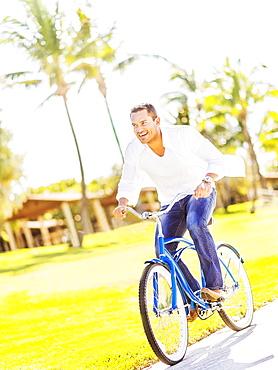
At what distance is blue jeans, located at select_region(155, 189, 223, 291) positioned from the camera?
5059mm

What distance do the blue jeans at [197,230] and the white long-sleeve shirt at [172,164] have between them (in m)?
0.12

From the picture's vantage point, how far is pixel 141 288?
4.53 meters

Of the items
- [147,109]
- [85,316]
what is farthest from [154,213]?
[85,316]

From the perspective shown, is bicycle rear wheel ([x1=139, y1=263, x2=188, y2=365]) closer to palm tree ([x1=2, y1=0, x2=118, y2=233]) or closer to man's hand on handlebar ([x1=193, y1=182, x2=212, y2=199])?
man's hand on handlebar ([x1=193, y1=182, x2=212, y2=199])

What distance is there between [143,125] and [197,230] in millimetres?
841

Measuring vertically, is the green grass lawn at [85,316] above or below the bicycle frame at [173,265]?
below

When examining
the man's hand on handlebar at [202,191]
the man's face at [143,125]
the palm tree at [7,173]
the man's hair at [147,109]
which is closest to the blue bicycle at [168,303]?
the man's hand on handlebar at [202,191]

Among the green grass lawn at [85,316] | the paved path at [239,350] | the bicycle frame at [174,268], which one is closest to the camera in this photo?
the paved path at [239,350]

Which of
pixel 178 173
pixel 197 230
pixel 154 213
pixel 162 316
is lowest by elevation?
pixel 162 316

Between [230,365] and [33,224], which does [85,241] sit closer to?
[33,224]

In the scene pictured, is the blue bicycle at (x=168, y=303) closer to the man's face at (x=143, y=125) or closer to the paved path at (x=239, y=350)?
the paved path at (x=239, y=350)

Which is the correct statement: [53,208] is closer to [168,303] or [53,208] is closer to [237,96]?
[237,96]

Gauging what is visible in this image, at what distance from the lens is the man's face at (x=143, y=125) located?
491cm

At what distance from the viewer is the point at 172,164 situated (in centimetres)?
507
